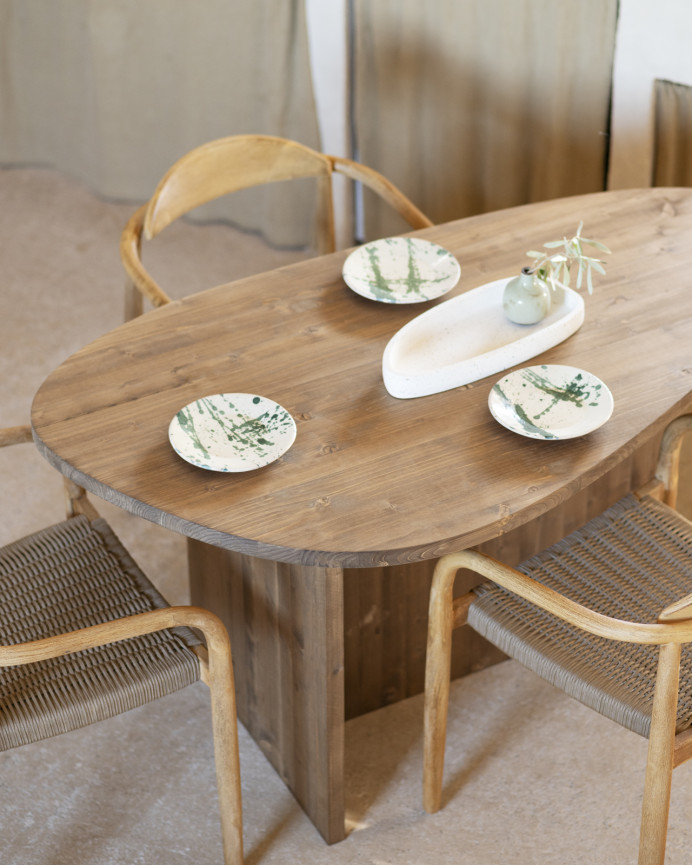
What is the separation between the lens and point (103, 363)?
177cm

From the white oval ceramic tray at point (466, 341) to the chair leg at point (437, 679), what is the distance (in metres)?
0.31

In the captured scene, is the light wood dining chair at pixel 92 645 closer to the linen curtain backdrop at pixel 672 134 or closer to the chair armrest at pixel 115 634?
the chair armrest at pixel 115 634

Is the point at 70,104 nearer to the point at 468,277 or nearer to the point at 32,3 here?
the point at 32,3

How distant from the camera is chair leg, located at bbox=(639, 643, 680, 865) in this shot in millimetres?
1398

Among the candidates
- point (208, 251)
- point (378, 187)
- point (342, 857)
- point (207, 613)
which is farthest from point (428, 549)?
point (208, 251)

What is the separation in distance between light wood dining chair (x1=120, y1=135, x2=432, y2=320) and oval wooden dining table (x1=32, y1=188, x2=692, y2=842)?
316 mm

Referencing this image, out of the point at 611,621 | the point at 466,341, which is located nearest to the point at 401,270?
the point at 466,341

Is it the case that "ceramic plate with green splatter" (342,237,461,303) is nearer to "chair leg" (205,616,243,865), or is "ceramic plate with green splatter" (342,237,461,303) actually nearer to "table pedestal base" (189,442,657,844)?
"table pedestal base" (189,442,657,844)

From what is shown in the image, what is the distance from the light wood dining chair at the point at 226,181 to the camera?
7.30ft

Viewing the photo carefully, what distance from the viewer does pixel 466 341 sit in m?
1.84

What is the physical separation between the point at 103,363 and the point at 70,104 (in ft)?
8.41

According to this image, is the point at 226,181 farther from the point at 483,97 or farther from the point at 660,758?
the point at 660,758

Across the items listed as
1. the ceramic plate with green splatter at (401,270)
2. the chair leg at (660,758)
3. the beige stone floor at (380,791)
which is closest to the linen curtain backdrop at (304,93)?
the ceramic plate with green splatter at (401,270)

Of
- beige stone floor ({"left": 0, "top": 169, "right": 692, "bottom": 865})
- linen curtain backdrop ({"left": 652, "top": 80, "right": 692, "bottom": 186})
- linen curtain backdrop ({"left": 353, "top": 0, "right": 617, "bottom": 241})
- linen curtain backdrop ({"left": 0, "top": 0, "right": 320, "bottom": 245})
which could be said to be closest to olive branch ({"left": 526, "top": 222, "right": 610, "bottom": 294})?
beige stone floor ({"left": 0, "top": 169, "right": 692, "bottom": 865})
